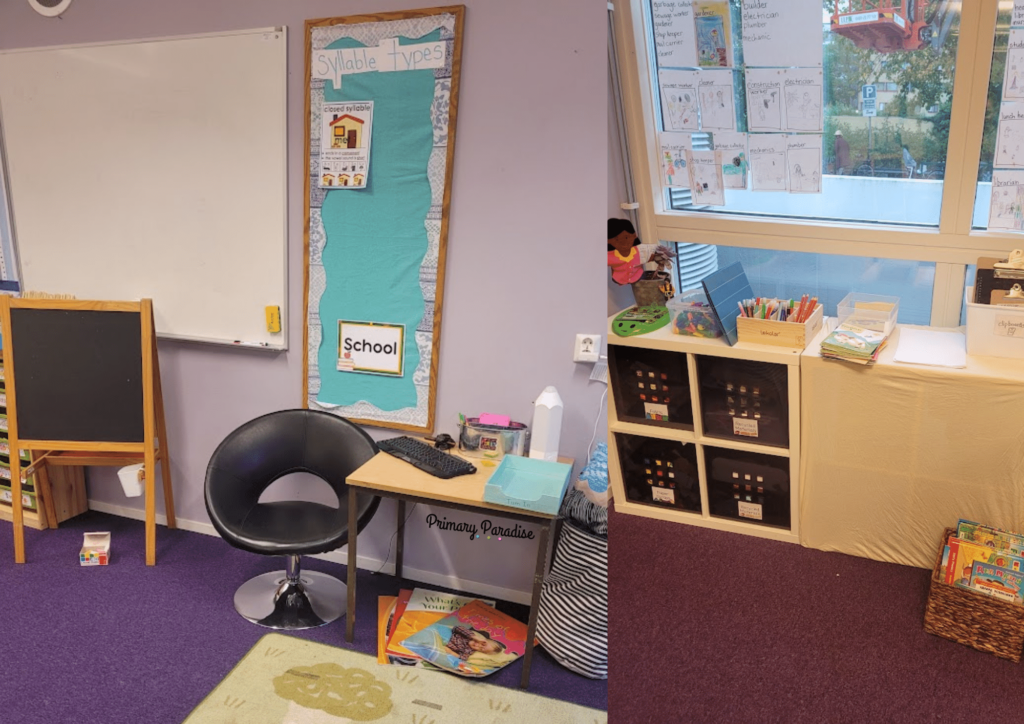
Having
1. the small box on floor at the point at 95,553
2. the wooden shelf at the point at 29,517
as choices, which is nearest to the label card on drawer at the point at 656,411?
the small box on floor at the point at 95,553

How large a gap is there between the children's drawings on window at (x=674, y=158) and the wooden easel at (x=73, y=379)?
188 centimetres

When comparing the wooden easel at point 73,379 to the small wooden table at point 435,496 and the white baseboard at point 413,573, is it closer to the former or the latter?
the white baseboard at point 413,573

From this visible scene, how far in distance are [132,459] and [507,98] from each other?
185cm

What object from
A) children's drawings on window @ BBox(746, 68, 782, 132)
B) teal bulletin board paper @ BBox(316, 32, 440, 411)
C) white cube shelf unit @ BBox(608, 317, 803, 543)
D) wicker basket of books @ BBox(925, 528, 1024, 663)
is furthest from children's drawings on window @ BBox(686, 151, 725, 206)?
wicker basket of books @ BBox(925, 528, 1024, 663)

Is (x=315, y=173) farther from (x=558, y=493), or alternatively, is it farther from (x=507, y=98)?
(x=558, y=493)

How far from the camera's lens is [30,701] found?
2336mm

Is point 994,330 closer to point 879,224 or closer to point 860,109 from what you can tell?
point 879,224

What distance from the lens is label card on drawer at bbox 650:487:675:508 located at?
3086mm

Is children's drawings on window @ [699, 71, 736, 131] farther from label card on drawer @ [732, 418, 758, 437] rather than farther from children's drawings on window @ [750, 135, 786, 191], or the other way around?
label card on drawer @ [732, 418, 758, 437]

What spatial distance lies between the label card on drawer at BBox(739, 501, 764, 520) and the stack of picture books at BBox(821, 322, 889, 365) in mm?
616

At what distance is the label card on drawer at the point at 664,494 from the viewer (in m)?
3.09

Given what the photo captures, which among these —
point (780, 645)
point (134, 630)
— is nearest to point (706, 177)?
point (780, 645)

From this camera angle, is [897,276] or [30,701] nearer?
[30,701]

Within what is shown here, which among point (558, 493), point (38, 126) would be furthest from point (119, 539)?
point (558, 493)
